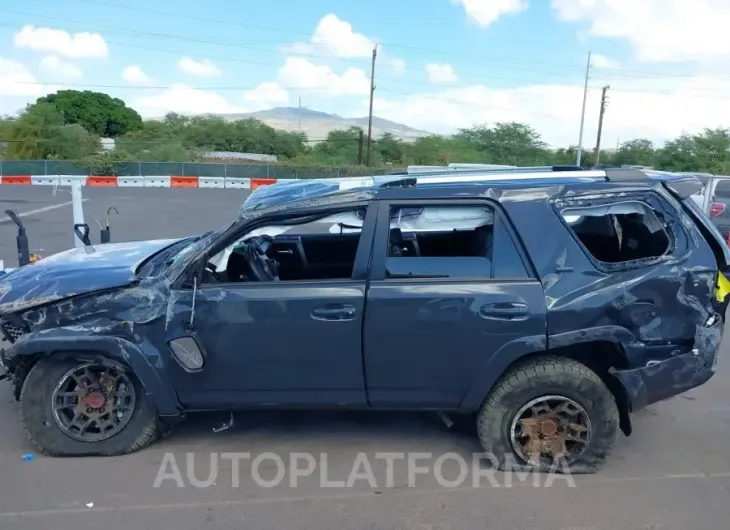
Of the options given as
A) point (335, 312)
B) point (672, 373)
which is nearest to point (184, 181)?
point (335, 312)

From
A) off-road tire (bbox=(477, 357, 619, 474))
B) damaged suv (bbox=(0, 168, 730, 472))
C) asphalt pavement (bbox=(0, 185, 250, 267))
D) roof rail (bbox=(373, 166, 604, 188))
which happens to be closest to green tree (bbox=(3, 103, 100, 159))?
asphalt pavement (bbox=(0, 185, 250, 267))

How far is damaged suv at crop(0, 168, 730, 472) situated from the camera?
12.4ft

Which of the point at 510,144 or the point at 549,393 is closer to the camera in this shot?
the point at 549,393

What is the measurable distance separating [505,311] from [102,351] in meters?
2.36

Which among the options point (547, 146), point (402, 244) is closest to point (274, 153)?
point (547, 146)

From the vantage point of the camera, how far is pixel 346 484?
3.78 metres

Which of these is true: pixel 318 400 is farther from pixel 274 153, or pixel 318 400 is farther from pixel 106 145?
pixel 274 153

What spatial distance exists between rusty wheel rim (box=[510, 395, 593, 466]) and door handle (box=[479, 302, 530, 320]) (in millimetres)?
550

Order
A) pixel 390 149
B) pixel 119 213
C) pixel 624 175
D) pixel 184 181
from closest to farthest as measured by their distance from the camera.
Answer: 1. pixel 624 175
2. pixel 119 213
3. pixel 184 181
4. pixel 390 149

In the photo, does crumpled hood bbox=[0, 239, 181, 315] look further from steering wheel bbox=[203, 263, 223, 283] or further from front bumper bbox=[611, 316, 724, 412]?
Result: front bumper bbox=[611, 316, 724, 412]

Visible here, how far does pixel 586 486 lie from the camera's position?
380 cm

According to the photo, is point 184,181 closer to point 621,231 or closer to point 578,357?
point 621,231

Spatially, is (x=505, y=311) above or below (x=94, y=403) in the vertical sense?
above

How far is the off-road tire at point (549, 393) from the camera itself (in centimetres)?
384
